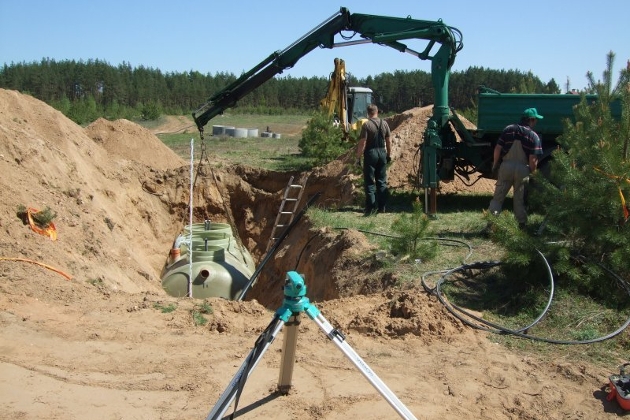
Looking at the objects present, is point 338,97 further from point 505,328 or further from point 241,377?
point 241,377

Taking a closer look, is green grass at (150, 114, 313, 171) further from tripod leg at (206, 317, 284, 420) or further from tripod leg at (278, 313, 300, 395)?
tripod leg at (206, 317, 284, 420)

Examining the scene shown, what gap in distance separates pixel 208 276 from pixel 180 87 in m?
58.6

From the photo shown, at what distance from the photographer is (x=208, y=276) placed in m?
11.5

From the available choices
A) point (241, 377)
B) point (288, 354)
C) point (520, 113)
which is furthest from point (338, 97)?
point (241, 377)

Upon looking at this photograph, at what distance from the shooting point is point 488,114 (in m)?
11.7

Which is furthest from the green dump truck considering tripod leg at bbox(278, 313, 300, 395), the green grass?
tripod leg at bbox(278, 313, 300, 395)

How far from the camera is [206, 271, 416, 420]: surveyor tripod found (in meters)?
3.72

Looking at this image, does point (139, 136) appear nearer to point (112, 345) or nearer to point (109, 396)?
point (112, 345)

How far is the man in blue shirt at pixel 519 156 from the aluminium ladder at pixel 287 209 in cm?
682

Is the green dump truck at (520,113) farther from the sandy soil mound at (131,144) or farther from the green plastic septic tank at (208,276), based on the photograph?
the sandy soil mound at (131,144)

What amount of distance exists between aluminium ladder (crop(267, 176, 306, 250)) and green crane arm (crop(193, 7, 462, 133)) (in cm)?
356

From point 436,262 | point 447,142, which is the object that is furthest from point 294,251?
point 436,262

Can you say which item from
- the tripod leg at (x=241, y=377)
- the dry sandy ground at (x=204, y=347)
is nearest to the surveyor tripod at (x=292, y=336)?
the tripod leg at (x=241, y=377)

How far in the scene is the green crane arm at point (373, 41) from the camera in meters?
11.7
